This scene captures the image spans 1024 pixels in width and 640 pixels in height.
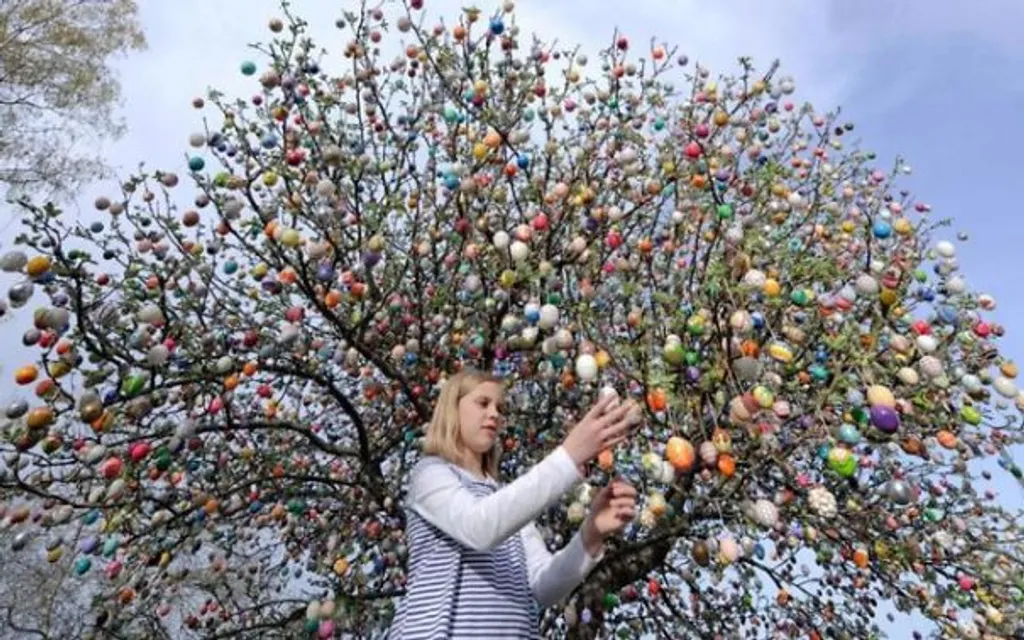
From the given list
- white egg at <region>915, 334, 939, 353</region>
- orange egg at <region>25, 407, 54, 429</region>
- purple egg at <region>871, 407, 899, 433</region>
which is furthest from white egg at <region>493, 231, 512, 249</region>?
orange egg at <region>25, 407, 54, 429</region>

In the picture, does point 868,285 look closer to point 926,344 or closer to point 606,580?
point 926,344

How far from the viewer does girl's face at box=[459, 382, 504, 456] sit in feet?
8.09

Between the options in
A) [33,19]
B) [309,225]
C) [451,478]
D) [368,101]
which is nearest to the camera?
[451,478]

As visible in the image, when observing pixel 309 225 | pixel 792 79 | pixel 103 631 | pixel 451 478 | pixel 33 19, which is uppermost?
pixel 33 19

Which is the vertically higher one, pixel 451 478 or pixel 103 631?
pixel 103 631

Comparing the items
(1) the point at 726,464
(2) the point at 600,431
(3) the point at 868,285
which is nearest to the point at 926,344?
(3) the point at 868,285

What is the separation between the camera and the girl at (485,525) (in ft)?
6.54

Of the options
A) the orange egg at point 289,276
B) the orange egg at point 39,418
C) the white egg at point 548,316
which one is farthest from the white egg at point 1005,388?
the orange egg at point 39,418

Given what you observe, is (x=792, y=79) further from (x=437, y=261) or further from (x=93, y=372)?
(x=93, y=372)

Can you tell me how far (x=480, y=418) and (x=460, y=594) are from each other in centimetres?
61

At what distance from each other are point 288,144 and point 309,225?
2.11 ft

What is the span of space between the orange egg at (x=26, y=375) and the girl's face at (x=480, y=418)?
107 inches

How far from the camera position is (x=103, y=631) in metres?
4.63

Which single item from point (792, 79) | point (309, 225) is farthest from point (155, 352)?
point (792, 79)
